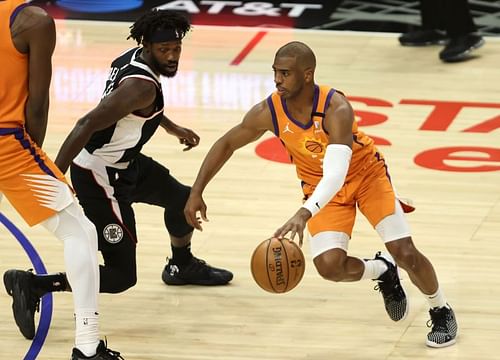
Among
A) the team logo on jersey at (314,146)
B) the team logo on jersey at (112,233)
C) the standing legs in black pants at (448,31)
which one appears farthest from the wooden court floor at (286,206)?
the team logo on jersey at (314,146)

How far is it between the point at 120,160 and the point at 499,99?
5.06m

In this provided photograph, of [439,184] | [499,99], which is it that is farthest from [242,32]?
[439,184]

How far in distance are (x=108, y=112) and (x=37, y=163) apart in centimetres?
54

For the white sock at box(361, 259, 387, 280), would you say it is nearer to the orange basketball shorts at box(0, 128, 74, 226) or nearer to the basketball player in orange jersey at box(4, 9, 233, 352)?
the basketball player in orange jersey at box(4, 9, 233, 352)

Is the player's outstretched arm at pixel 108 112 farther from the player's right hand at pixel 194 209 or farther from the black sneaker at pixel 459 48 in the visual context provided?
the black sneaker at pixel 459 48

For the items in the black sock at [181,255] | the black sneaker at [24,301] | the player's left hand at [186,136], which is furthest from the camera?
the black sock at [181,255]

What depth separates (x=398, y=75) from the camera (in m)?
11.4

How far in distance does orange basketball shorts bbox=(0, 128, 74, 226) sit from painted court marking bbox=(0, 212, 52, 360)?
0.91 meters

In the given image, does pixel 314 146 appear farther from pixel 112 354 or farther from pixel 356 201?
pixel 112 354

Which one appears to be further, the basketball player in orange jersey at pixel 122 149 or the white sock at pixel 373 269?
the white sock at pixel 373 269

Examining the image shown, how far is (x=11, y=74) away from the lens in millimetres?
5434

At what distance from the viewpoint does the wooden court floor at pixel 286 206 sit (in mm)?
6332

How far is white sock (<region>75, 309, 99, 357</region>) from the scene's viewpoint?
5.76 meters

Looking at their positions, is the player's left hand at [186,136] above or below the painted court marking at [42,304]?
above
